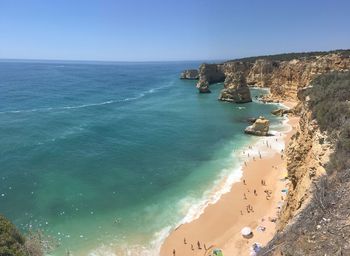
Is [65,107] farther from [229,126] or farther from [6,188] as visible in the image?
[6,188]

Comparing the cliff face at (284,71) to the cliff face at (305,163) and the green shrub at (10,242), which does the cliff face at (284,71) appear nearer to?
the cliff face at (305,163)

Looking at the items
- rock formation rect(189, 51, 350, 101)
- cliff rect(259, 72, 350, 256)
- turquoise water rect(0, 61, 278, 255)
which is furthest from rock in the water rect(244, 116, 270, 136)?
rock formation rect(189, 51, 350, 101)

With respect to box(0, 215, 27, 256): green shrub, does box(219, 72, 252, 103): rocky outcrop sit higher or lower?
lower

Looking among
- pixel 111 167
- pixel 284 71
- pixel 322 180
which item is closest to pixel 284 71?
pixel 284 71

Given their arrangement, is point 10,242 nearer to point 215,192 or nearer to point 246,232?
point 246,232

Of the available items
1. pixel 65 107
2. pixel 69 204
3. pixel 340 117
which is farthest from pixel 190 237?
pixel 65 107

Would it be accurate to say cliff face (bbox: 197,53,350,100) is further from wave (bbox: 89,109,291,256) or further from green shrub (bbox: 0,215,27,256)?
green shrub (bbox: 0,215,27,256)
